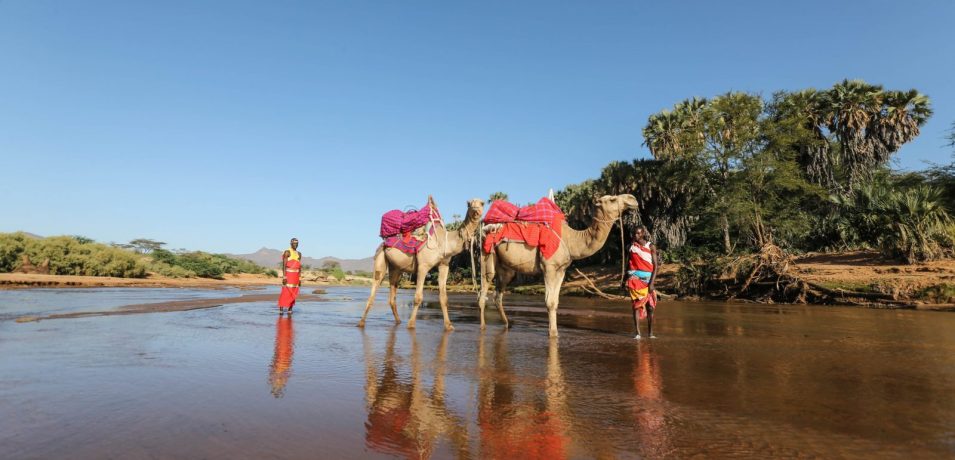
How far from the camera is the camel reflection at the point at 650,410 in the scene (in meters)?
2.95

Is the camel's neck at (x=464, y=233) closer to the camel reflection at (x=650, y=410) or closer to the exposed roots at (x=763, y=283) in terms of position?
the camel reflection at (x=650, y=410)

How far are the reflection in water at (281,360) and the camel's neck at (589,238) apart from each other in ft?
17.4

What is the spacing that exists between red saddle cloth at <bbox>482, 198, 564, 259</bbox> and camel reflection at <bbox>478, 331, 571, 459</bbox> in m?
4.11

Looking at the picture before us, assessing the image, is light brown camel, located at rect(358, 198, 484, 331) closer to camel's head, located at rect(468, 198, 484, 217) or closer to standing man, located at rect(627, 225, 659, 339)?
camel's head, located at rect(468, 198, 484, 217)

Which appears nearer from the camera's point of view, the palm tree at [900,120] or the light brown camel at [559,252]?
the light brown camel at [559,252]

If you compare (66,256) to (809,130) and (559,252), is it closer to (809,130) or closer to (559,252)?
(559,252)

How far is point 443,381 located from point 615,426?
188 centimetres

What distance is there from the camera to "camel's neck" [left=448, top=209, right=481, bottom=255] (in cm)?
965

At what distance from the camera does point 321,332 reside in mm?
8711

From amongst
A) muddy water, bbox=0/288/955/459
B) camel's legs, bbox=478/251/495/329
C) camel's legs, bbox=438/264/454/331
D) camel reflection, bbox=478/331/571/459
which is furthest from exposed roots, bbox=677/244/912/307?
camel reflection, bbox=478/331/571/459

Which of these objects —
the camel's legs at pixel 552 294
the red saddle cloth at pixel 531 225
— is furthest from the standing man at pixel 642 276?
the red saddle cloth at pixel 531 225

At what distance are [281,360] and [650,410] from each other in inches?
164

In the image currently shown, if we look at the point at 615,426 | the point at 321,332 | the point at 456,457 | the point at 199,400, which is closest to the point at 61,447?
the point at 199,400

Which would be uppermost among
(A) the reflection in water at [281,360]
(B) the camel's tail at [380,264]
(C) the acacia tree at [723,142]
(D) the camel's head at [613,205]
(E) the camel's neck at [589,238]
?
(C) the acacia tree at [723,142]
